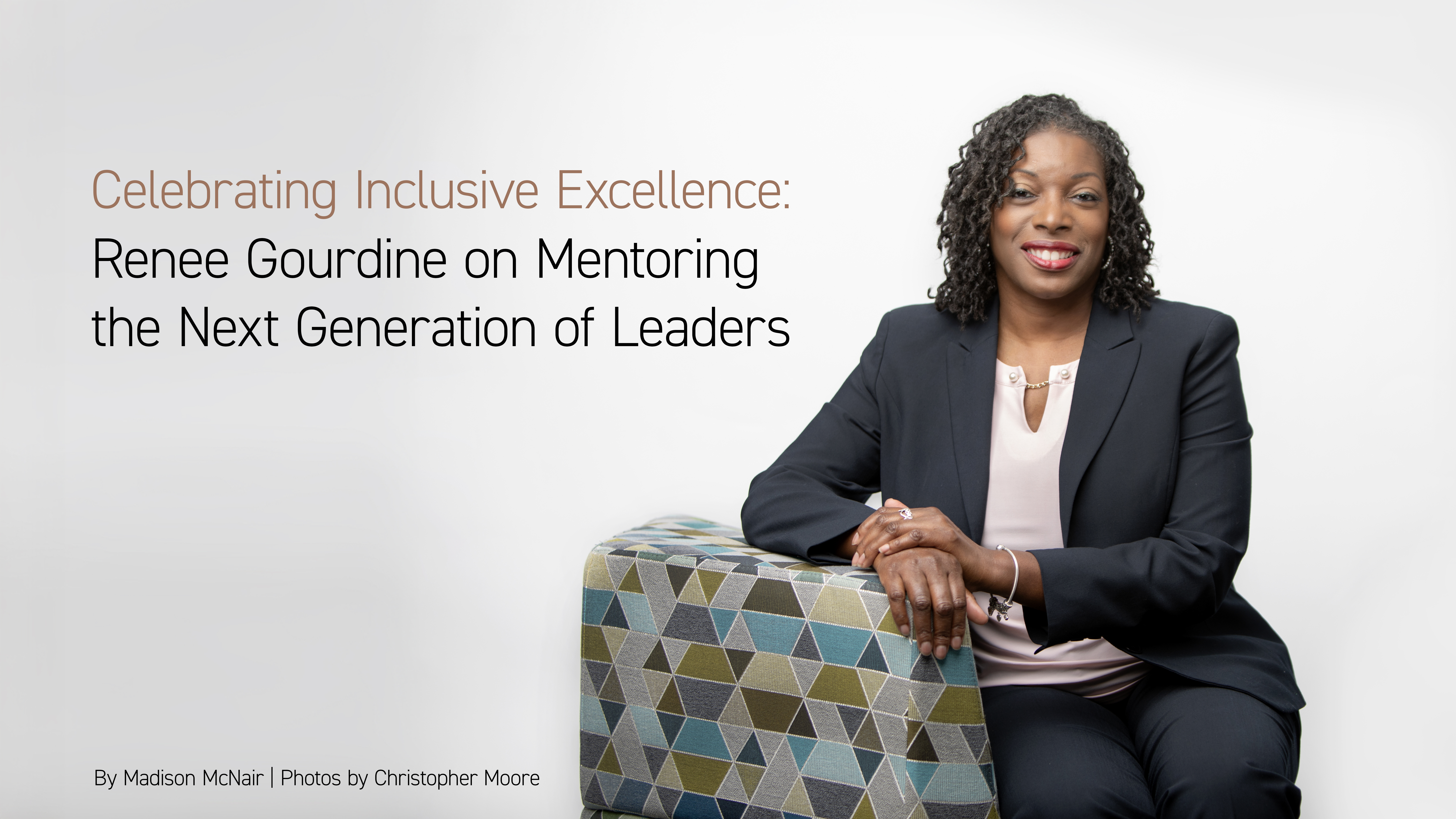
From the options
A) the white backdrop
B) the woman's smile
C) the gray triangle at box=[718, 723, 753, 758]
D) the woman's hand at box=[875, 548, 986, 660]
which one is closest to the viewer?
the woman's hand at box=[875, 548, 986, 660]

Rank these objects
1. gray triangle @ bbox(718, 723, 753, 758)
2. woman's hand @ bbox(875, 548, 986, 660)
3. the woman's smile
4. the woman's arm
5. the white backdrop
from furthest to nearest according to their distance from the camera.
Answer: the white backdrop → the woman's smile → gray triangle @ bbox(718, 723, 753, 758) → the woman's arm → woman's hand @ bbox(875, 548, 986, 660)

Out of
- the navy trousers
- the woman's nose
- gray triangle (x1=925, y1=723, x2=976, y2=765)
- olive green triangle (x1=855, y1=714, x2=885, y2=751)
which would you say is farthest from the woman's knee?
the woman's nose

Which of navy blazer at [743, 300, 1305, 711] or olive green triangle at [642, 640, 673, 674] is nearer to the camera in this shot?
navy blazer at [743, 300, 1305, 711]

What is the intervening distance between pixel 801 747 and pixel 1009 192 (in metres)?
0.87

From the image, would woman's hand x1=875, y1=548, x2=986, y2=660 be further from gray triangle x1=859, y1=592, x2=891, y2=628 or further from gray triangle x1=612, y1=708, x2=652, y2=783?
gray triangle x1=612, y1=708, x2=652, y2=783

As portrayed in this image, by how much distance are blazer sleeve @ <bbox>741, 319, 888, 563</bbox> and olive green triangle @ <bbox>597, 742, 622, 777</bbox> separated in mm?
375

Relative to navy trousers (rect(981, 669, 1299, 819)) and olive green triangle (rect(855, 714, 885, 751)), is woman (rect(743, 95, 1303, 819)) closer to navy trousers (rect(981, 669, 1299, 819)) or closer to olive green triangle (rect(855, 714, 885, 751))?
navy trousers (rect(981, 669, 1299, 819))

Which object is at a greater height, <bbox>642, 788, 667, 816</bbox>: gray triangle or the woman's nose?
the woman's nose

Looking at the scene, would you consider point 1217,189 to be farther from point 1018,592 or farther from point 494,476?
point 494,476

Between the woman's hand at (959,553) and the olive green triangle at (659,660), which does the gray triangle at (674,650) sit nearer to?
the olive green triangle at (659,660)

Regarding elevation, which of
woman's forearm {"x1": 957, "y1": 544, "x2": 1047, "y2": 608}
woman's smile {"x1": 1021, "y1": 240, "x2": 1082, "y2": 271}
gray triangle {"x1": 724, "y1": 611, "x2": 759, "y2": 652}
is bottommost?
gray triangle {"x1": 724, "y1": 611, "x2": 759, "y2": 652}

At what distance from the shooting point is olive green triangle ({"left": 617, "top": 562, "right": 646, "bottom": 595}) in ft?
6.16

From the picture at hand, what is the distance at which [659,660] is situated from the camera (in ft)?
6.12

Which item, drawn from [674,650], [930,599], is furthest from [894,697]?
[674,650]
